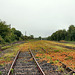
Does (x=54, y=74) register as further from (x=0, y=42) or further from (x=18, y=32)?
(x=18, y=32)

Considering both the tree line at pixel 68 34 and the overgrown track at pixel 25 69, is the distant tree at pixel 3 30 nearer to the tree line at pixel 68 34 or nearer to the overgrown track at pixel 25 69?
the overgrown track at pixel 25 69

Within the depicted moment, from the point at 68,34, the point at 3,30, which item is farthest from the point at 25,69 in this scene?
the point at 68,34

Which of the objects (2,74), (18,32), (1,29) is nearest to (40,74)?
(2,74)

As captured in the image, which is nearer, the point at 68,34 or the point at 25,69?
the point at 25,69

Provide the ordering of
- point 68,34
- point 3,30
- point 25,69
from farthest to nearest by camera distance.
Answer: point 68,34
point 3,30
point 25,69

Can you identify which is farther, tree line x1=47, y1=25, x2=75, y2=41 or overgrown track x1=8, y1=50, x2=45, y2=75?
tree line x1=47, y1=25, x2=75, y2=41

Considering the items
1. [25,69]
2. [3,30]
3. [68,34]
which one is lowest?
[25,69]

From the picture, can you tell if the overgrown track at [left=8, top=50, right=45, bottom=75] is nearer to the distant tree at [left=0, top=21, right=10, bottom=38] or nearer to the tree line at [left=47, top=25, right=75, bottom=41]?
the distant tree at [left=0, top=21, right=10, bottom=38]

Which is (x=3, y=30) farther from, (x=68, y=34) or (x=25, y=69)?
(x=68, y=34)

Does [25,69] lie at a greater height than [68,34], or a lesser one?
lesser

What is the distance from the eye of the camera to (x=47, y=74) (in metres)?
4.96

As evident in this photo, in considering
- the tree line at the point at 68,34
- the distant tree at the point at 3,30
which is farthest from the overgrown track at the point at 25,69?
the tree line at the point at 68,34

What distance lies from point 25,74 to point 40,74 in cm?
81

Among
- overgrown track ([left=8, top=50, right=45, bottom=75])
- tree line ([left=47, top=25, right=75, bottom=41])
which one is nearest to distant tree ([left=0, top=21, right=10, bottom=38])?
overgrown track ([left=8, top=50, right=45, bottom=75])
